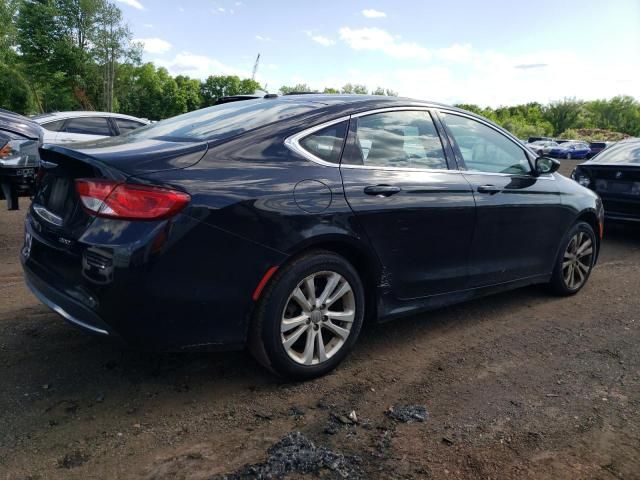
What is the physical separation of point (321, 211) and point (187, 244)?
0.77 metres

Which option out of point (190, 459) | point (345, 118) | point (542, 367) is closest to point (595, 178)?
point (542, 367)

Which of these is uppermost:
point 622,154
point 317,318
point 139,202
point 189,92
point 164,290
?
point 189,92

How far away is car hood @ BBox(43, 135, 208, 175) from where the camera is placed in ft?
8.43

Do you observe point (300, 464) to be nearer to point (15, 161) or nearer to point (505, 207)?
point (505, 207)

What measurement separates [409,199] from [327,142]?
64 cm

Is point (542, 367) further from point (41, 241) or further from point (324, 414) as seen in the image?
point (41, 241)

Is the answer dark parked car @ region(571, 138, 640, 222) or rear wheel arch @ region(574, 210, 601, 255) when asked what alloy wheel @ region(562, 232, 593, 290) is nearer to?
rear wheel arch @ region(574, 210, 601, 255)

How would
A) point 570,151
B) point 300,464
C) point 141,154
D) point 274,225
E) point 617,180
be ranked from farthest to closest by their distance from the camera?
point 570,151
point 617,180
point 274,225
point 141,154
point 300,464

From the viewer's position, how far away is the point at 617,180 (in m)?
7.27

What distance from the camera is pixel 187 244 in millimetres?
2525

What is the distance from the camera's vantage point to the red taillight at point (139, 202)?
8.14ft

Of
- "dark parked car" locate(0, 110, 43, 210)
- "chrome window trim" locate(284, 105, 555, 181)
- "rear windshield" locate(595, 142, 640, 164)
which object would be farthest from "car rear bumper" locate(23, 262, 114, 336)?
"rear windshield" locate(595, 142, 640, 164)

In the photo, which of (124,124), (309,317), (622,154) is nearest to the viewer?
(309,317)

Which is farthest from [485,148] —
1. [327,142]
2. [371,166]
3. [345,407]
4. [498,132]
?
[345,407]
